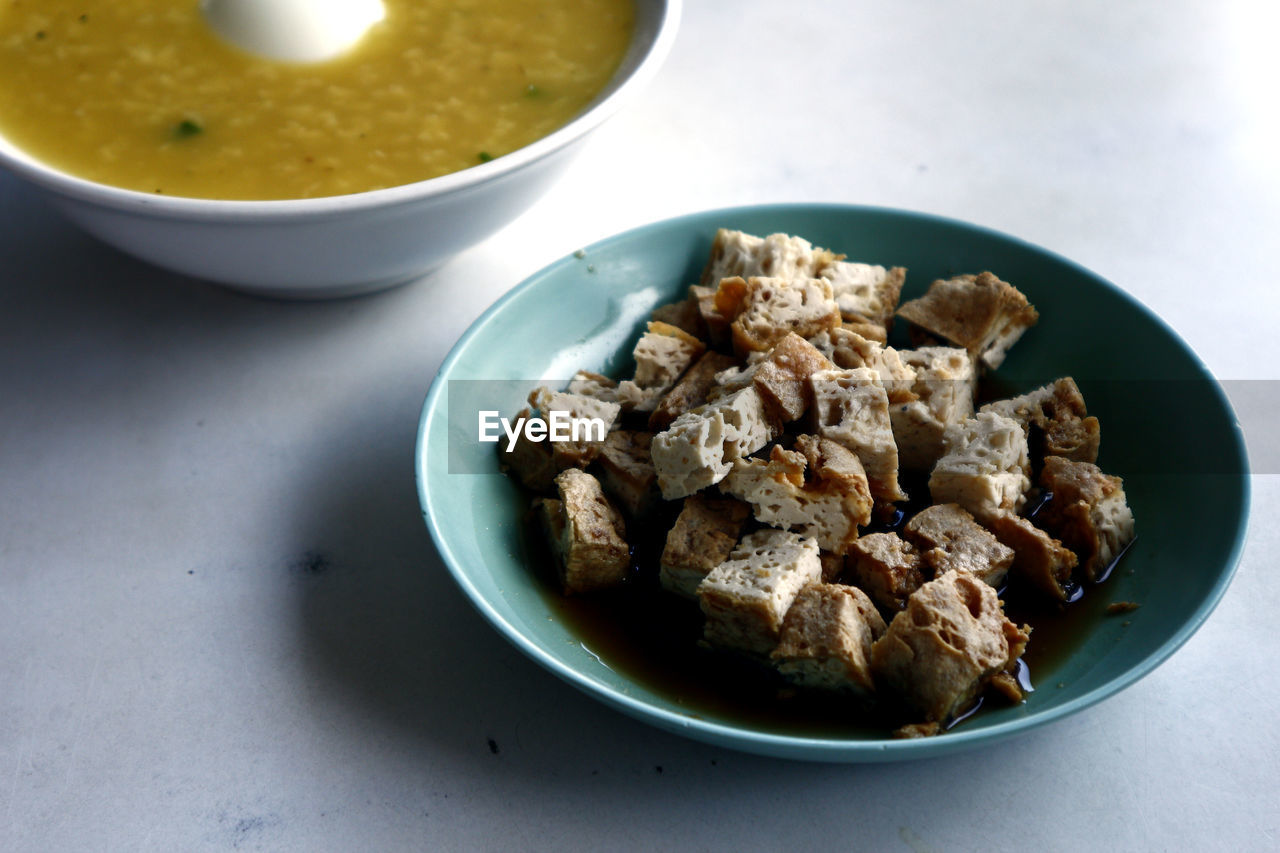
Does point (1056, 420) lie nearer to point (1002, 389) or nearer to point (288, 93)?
point (1002, 389)

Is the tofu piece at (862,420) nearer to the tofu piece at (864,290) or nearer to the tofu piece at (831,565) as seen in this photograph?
the tofu piece at (831,565)

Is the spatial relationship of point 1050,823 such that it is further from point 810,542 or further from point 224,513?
point 224,513

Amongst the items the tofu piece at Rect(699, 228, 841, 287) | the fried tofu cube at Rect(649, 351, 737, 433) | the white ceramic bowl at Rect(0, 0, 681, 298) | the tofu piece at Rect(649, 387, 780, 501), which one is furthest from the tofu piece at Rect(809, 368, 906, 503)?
the white ceramic bowl at Rect(0, 0, 681, 298)

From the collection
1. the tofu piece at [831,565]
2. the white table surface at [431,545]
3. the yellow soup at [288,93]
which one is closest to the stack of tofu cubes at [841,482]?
the tofu piece at [831,565]

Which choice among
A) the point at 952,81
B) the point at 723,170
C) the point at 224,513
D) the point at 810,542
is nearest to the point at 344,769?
the point at 224,513

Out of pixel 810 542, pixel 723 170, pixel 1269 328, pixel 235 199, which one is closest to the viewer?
pixel 810 542

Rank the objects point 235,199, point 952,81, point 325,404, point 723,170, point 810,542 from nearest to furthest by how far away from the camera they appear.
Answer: point 810,542
point 235,199
point 325,404
point 723,170
point 952,81

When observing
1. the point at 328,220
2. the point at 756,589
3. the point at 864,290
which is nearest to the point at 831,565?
the point at 756,589
